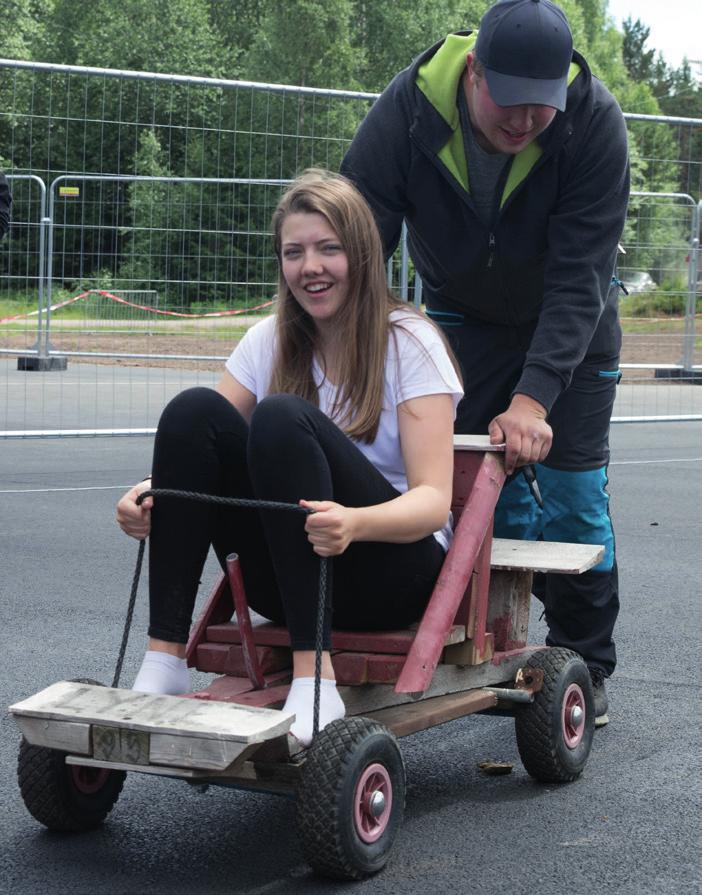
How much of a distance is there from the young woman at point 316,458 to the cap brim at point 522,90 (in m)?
0.37

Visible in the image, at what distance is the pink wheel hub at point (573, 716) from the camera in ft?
11.2

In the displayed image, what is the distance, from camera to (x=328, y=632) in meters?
2.88

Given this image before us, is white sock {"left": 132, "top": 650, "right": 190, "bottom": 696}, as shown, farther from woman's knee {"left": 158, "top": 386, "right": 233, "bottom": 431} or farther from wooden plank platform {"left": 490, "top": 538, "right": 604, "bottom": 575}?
wooden plank platform {"left": 490, "top": 538, "right": 604, "bottom": 575}

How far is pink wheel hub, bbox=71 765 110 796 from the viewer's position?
2.90m

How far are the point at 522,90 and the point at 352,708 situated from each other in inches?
52.6

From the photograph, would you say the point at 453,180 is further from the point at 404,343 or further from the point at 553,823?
the point at 553,823

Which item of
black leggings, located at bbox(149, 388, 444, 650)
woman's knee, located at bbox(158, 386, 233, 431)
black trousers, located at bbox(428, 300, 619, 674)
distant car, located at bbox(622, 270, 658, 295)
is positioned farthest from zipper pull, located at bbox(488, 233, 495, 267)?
distant car, located at bbox(622, 270, 658, 295)

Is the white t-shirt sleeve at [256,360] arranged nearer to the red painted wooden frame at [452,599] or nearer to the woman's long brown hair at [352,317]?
the woman's long brown hair at [352,317]

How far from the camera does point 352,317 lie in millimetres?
3182

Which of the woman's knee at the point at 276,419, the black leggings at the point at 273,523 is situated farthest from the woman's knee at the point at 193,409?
the woman's knee at the point at 276,419

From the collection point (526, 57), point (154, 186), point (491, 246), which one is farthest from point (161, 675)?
point (154, 186)

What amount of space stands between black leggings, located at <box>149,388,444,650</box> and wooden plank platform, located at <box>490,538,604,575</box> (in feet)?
0.90

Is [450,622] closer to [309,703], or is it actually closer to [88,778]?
[309,703]

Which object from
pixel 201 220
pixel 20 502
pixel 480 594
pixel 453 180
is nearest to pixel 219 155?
pixel 201 220
